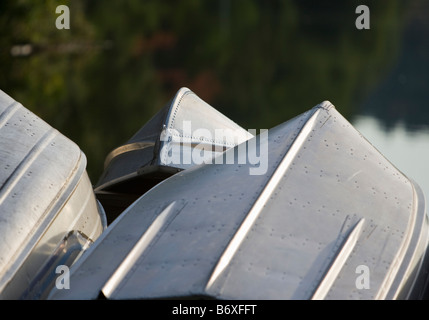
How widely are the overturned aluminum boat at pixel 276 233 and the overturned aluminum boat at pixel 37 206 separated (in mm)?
259

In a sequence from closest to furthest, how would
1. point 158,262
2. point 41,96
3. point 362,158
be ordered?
1. point 158,262
2. point 362,158
3. point 41,96

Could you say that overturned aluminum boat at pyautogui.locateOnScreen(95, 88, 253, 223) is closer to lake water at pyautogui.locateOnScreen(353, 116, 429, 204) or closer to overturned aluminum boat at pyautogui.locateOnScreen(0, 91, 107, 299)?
overturned aluminum boat at pyautogui.locateOnScreen(0, 91, 107, 299)

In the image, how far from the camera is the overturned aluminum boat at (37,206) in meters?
3.63

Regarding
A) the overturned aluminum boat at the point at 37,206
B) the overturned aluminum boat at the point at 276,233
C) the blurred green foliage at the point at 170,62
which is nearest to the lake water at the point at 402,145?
the blurred green foliage at the point at 170,62

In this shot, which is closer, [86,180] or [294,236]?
[294,236]

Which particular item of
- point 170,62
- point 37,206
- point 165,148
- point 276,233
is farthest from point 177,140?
point 170,62

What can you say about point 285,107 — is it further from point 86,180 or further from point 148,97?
point 86,180

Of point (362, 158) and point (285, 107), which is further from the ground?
point (362, 158)

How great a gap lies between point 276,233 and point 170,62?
1568cm

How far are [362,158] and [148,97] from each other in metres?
11.1

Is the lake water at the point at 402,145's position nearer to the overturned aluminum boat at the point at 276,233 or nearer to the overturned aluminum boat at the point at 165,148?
the overturned aluminum boat at the point at 165,148

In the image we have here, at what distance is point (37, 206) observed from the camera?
3.87 meters

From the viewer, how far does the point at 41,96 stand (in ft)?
45.2
